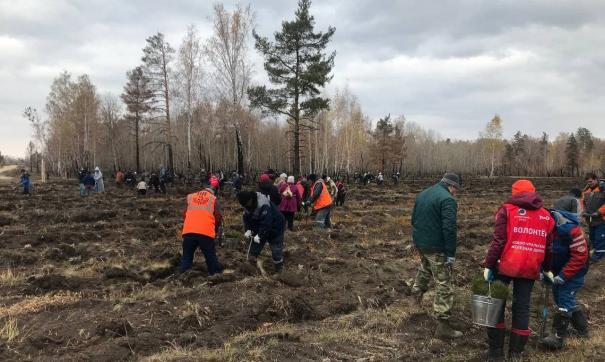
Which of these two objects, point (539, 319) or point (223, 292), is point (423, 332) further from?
point (223, 292)

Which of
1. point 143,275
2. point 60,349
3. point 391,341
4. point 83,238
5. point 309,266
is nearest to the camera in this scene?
point 60,349

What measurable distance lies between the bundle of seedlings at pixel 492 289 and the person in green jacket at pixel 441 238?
611 mm

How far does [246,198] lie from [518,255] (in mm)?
3955

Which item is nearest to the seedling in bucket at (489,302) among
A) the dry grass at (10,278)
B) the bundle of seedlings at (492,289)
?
the bundle of seedlings at (492,289)

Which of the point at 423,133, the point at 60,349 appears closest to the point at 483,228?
the point at 60,349

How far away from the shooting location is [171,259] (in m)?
7.77

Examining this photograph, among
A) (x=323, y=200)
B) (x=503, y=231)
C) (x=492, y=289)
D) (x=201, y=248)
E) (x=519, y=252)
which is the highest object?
(x=503, y=231)

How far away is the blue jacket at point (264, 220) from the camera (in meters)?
6.81

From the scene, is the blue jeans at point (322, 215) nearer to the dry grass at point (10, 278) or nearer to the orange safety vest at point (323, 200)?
the orange safety vest at point (323, 200)

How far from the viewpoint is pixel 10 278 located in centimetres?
668

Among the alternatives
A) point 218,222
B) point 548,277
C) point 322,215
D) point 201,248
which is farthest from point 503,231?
point 322,215

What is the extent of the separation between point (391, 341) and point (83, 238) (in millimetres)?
8483

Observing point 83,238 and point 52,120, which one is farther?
point 52,120

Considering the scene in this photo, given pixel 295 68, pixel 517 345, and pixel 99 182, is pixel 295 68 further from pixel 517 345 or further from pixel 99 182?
pixel 517 345
